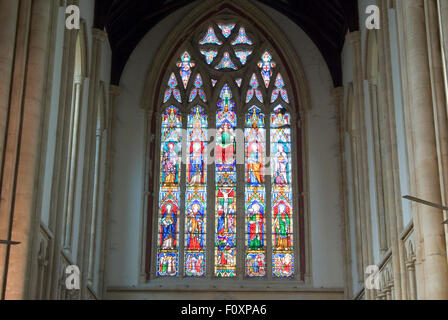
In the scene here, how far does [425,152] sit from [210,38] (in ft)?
36.8

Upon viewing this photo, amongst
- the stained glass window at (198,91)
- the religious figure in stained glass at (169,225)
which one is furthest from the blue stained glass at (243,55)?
the religious figure in stained glass at (169,225)

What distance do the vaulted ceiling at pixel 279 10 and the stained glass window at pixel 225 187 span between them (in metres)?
2.60

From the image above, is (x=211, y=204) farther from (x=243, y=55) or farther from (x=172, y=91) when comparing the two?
(x=243, y=55)

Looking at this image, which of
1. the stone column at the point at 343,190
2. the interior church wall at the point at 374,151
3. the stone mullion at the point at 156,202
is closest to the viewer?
the interior church wall at the point at 374,151

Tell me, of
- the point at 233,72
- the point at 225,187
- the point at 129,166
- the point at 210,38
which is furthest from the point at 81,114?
the point at 210,38

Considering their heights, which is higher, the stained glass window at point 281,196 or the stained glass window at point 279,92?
the stained glass window at point 279,92

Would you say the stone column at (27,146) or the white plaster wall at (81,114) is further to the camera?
the white plaster wall at (81,114)

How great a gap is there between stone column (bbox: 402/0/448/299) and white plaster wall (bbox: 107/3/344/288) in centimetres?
786

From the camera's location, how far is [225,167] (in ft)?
67.0

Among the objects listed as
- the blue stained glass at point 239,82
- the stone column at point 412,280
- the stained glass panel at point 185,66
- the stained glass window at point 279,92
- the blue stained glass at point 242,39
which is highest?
the blue stained glass at point 242,39

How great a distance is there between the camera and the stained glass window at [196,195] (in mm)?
19688

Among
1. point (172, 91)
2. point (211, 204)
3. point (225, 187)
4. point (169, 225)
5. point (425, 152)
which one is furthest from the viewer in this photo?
point (172, 91)

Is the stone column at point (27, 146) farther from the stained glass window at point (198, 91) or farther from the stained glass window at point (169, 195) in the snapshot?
the stained glass window at point (198, 91)

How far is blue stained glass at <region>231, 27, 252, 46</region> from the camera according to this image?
2159cm
